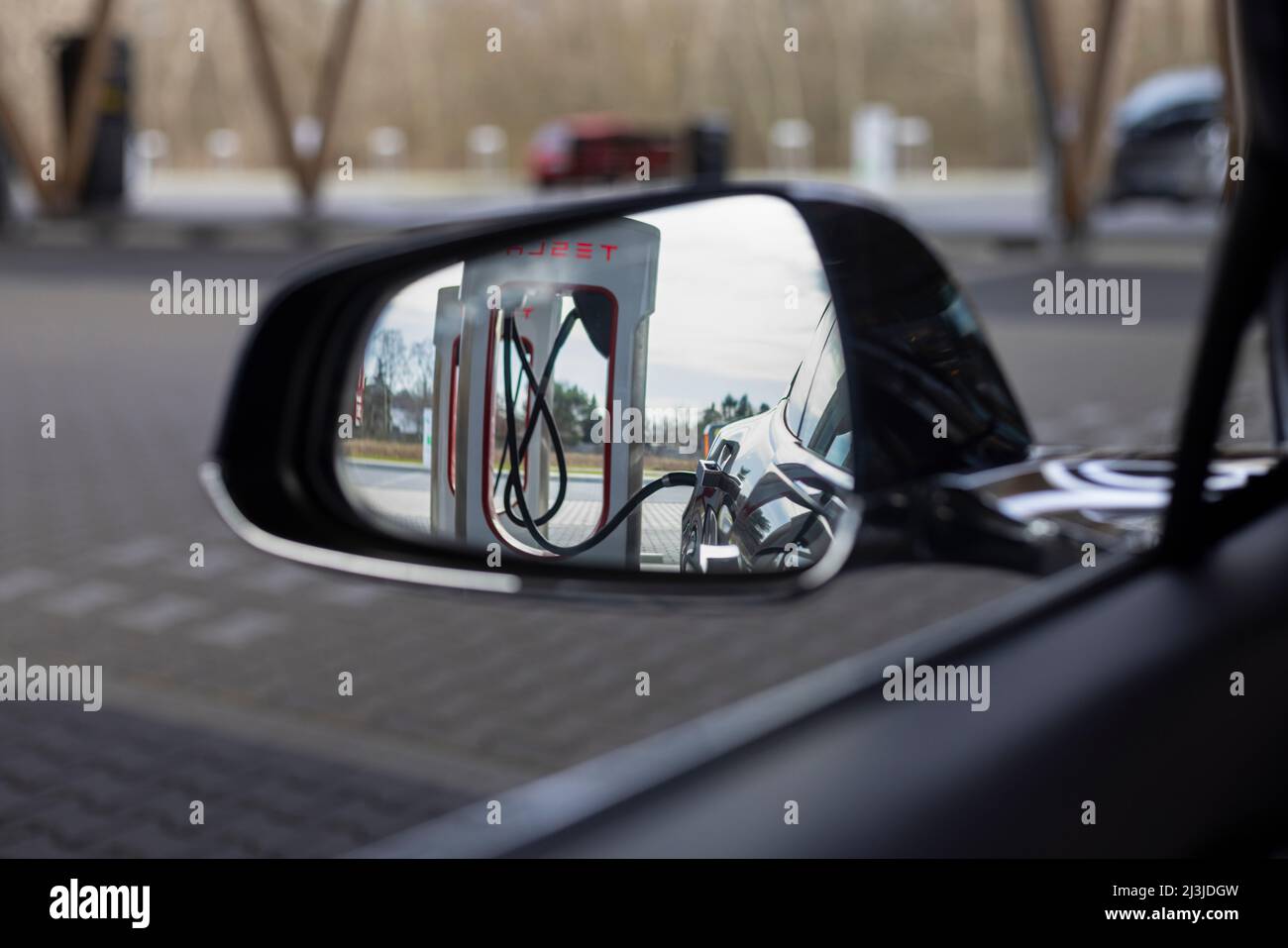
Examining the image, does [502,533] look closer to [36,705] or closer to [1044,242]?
[36,705]

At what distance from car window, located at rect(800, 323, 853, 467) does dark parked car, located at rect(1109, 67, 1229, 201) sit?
1572 cm

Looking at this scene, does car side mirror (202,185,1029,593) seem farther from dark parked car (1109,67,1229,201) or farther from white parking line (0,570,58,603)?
dark parked car (1109,67,1229,201)

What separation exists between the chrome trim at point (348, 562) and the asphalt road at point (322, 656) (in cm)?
102

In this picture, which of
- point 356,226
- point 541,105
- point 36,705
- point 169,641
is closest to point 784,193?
point 36,705

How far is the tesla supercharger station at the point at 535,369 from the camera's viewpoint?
122cm

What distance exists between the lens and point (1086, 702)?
1.64 metres

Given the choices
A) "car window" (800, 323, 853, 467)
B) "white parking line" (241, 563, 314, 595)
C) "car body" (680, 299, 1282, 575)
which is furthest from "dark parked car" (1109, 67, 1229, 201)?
"car window" (800, 323, 853, 467)

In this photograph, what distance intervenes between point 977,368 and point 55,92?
22.7m

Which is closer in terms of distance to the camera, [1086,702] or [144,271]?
[1086,702]

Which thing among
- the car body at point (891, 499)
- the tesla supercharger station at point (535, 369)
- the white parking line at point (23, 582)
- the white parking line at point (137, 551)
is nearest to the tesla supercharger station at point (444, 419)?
the tesla supercharger station at point (535, 369)

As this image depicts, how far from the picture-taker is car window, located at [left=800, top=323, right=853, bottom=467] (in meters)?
1.27

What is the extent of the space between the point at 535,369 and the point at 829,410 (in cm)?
27

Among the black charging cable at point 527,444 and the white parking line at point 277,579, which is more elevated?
the black charging cable at point 527,444

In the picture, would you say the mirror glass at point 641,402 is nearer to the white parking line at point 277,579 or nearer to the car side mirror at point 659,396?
the car side mirror at point 659,396
